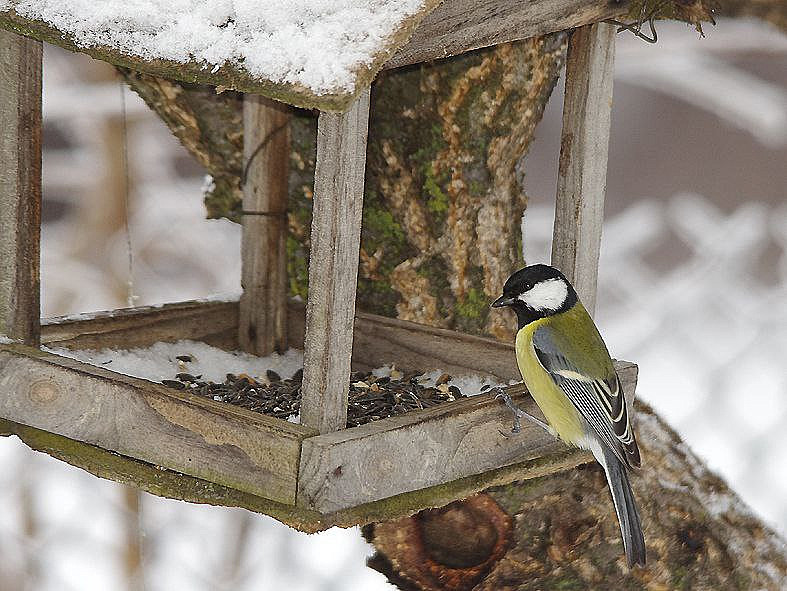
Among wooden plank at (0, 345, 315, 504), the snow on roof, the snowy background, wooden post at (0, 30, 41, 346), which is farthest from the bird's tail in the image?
wooden post at (0, 30, 41, 346)

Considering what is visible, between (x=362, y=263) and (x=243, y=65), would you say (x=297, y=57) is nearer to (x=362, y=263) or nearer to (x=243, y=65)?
(x=243, y=65)

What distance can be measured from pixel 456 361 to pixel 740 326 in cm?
190

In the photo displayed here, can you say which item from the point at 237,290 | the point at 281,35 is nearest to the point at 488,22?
the point at 281,35

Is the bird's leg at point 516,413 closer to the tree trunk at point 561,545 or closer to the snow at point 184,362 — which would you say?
the tree trunk at point 561,545

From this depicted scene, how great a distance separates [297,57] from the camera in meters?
1.61

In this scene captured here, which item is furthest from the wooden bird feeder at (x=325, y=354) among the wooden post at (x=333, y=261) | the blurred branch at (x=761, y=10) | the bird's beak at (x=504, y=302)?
the blurred branch at (x=761, y=10)

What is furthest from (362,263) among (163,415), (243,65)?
(243,65)

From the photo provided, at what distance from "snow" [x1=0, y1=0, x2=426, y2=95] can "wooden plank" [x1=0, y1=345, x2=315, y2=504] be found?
1.90 ft

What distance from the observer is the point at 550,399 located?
2.21 meters

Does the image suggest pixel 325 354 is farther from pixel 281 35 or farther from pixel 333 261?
pixel 281 35

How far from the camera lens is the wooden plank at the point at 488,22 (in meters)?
1.83

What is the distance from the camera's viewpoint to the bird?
2.22 m

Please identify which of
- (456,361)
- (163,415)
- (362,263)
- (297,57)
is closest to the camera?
(297,57)

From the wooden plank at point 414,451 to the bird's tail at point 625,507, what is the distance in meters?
0.13
